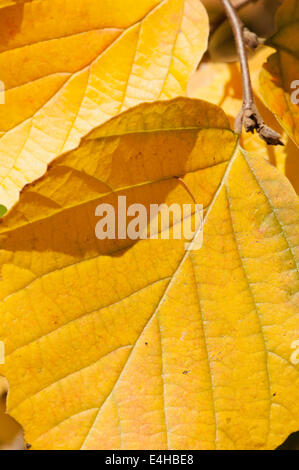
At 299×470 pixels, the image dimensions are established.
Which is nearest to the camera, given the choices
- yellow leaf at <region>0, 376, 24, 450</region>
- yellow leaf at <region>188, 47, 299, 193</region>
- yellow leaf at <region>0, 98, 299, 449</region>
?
yellow leaf at <region>0, 98, 299, 449</region>

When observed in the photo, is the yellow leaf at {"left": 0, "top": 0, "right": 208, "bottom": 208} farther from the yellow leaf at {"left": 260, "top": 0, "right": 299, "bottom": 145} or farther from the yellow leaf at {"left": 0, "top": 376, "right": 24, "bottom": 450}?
the yellow leaf at {"left": 0, "top": 376, "right": 24, "bottom": 450}

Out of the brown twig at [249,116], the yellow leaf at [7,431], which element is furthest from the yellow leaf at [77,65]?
the yellow leaf at [7,431]

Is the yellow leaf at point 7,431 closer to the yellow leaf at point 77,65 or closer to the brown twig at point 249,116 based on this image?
the yellow leaf at point 77,65

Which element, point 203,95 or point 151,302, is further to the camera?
point 203,95

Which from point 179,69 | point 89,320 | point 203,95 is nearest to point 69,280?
point 89,320

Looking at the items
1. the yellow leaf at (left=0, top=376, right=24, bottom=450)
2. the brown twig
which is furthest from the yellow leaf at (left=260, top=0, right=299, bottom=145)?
the yellow leaf at (left=0, top=376, right=24, bottom=450)

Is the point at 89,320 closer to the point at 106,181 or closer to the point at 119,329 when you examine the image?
the point at 119,329
